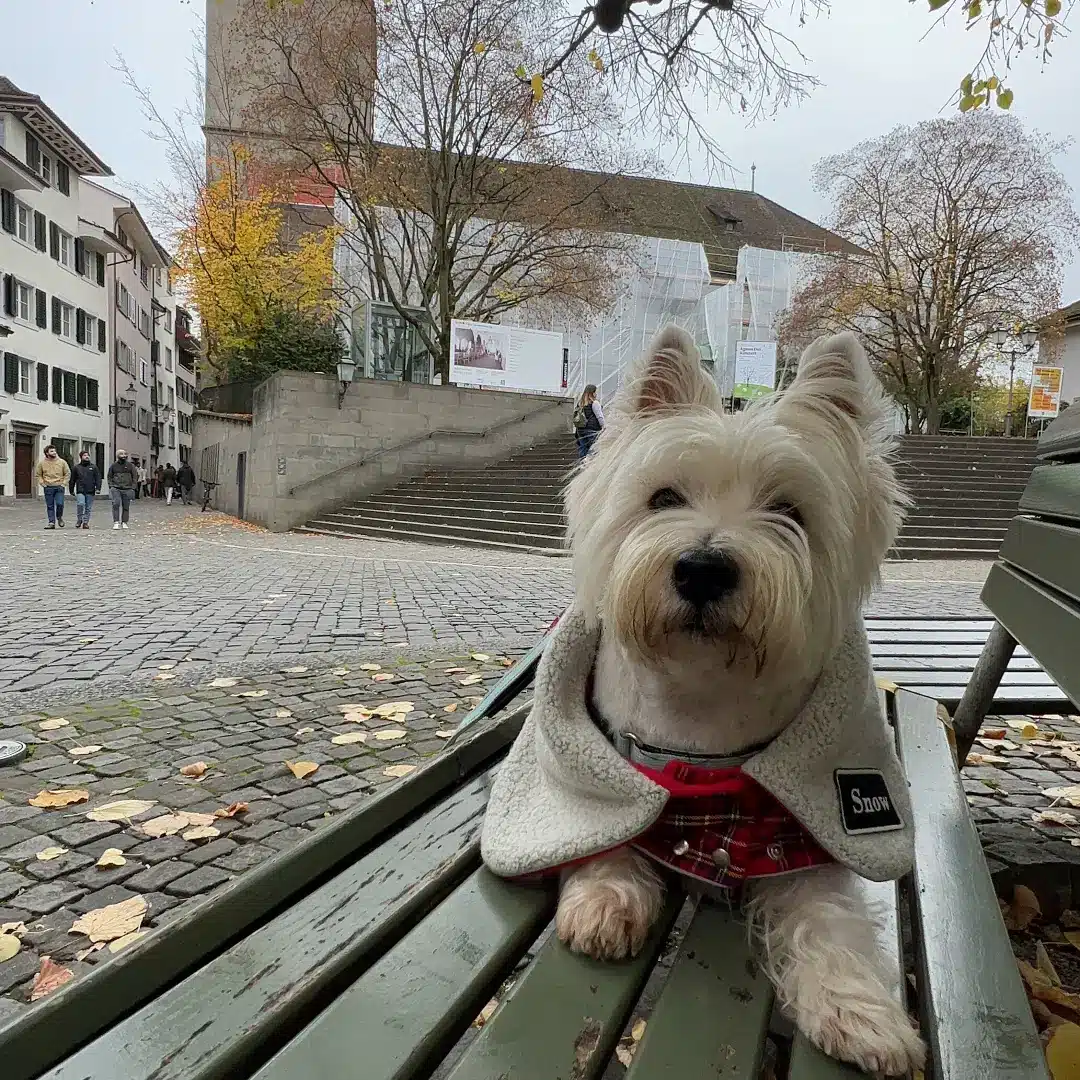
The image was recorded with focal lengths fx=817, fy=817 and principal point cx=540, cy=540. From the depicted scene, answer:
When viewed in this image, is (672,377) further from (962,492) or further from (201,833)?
(962,492)

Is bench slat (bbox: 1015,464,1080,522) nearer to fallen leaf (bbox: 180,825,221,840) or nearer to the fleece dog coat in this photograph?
the fleece dog coat

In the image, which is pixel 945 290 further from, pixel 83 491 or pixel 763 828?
pixel 763 828

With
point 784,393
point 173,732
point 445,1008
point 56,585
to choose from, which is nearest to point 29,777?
point 173,732

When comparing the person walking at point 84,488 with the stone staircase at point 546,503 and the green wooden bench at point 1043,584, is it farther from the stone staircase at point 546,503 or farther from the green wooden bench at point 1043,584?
the green wooden bench at point 1043,584

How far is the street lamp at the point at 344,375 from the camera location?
2078cm

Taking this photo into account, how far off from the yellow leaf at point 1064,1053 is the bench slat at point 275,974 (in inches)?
51.0

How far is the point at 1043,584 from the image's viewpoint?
7.60 feet

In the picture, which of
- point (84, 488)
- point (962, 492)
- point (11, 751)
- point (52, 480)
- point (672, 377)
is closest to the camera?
point (672, 377)

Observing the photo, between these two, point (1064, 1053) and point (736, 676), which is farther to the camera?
point (1064, 1053)

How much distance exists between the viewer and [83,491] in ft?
62.8

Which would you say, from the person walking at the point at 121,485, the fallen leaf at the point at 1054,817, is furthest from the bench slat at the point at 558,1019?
the person walking at the point at 121,485

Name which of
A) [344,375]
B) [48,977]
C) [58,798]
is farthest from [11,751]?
[344,375]

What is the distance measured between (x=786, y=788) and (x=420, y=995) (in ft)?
2.48

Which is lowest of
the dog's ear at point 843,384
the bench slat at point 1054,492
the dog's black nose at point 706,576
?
the dog's black nose at point 706,576
